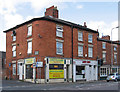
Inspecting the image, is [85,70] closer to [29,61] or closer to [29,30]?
[29,61]

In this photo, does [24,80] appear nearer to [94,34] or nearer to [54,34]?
[54,34]

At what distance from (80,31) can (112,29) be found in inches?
340

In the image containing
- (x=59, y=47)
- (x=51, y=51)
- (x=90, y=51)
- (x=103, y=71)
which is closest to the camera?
(x=51, y=51)

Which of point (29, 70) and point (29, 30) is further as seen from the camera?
point (29, 30)

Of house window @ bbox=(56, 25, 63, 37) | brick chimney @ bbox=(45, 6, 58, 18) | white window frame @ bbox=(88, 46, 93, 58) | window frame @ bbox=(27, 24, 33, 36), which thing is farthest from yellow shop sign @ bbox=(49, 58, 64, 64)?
brick chimney @ bbox=(45, 6, 58, 18)

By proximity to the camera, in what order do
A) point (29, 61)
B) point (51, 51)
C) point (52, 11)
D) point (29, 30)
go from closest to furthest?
point (51, 51) → point (29, 61) → point (29, 30) → point (52, 11)

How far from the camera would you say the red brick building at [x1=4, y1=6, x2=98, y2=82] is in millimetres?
26391

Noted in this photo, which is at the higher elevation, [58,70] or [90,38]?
[90,38]

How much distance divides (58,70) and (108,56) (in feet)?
52.4

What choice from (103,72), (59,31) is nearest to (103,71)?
(103,72)

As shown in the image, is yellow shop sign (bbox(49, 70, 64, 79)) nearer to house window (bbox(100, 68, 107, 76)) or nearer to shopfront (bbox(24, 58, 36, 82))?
shopfront (bbox(24, 58, 36, 82))

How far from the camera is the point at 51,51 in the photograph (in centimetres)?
2683

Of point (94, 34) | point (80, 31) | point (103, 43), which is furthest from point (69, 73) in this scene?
point (103, 43)

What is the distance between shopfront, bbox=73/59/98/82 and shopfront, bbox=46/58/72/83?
122 cm
